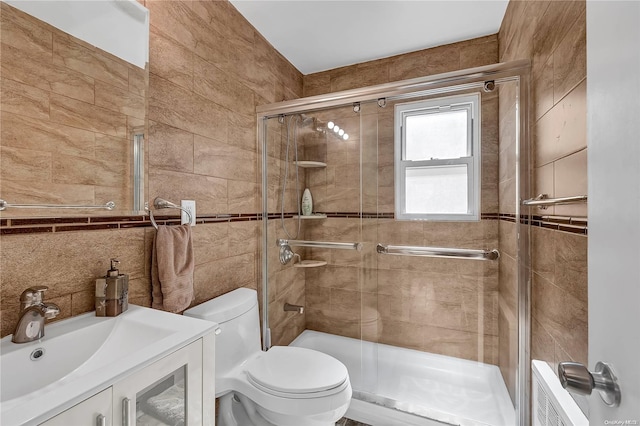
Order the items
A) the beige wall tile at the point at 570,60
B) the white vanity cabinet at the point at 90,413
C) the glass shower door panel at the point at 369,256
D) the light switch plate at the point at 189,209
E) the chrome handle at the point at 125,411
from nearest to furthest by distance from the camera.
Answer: the white vanity cabinet at the point at 90,413
the chrome handle at the point at 125,411
the beige wall tile at the point at 570,60
the light switch plate at the point at 189,209
the glass shower door panel at the point at 369,256

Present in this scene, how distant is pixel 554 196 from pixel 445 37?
1505 mm

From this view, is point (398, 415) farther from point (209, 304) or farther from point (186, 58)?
point (186, 58)

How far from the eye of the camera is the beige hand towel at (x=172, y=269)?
1186mm

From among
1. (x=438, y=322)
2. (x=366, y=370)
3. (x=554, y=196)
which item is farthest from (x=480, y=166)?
(x=366, y=370)

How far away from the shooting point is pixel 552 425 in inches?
34.6

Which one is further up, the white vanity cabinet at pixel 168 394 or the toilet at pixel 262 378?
the white vanity cabinet at pixel 168 394

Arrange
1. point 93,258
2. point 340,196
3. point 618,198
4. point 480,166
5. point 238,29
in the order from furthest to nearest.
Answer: point 340,196
point 238,29
point 480,166
point 93,258
point 618,198

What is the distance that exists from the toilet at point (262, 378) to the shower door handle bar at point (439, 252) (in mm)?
746

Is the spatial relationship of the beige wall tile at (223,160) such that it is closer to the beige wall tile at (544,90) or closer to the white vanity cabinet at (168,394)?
the white vanity cabinet at (168,394)

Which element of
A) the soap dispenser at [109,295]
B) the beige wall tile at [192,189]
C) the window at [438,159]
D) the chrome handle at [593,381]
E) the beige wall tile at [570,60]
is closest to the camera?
the chrome handle at [593,381]

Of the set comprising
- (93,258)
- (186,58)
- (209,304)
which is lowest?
(209,304)

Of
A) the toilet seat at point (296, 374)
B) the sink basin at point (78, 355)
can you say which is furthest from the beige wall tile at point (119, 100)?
the toilet seat at point (296, 374)

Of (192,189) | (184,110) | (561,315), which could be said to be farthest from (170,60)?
(561,315)

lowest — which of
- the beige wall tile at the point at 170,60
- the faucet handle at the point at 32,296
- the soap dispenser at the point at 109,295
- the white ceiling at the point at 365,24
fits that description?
the soap dispenser at the point at 109,295
